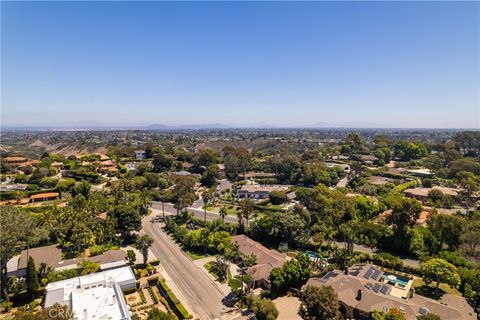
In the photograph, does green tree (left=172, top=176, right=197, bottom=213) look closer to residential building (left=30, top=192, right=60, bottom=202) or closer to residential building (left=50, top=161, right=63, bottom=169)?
residential building (left=30, top=192, right=60, bottom=202)

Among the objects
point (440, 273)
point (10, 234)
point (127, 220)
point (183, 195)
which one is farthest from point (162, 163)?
point (440, 273)

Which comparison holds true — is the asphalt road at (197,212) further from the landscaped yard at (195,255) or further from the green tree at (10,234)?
the green tree at (10,234)

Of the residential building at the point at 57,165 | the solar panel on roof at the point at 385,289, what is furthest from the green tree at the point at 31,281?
the residential building at the point at 57,165

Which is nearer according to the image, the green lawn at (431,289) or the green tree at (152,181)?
the green lawn at (431,289)

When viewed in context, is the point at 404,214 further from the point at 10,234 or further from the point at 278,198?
the point at 10,234

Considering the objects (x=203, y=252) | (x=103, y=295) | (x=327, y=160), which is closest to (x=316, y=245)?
(x=203, y=252)

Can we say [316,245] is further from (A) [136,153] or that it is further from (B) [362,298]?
(A) [136,153]
